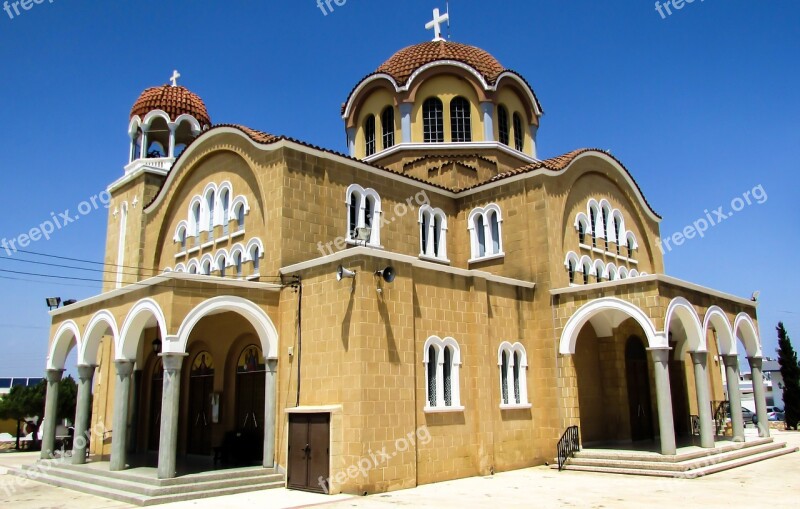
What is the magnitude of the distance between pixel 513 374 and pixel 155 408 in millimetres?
11434

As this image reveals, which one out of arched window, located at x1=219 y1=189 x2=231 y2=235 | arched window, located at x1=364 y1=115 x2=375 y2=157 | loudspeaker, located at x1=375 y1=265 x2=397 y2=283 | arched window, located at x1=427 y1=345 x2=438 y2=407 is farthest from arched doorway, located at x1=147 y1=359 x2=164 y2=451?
arched window, located at x1=364 y1=115 x2=375 y2=157

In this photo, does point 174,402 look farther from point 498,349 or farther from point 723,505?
point 723,505

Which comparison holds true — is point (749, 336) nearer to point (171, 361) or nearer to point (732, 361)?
point (732, 361)

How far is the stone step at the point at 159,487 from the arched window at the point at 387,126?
1426 cm

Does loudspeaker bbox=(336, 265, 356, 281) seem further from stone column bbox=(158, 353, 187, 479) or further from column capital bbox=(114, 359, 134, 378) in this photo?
column capital bbox=(114, 359, 134, 378)

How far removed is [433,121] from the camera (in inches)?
993

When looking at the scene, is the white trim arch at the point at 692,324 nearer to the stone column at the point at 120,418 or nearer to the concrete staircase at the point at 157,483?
the concrete staircase at the point at 157,483

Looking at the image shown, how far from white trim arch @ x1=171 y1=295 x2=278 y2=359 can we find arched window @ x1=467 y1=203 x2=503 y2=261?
314 inches

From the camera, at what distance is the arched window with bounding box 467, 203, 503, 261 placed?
21.5 metres

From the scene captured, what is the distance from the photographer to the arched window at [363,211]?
19.5 metres

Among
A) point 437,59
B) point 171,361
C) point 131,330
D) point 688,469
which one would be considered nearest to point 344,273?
point 171,361

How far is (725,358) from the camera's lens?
21.3 meters

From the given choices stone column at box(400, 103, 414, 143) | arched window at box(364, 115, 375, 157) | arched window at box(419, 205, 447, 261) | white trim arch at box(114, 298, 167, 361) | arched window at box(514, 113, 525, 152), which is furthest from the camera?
arched window at box(514, 113, 525, 152)

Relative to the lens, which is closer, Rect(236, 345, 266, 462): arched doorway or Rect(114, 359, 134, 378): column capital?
Rect(114, 359, 134, 378): column capital
